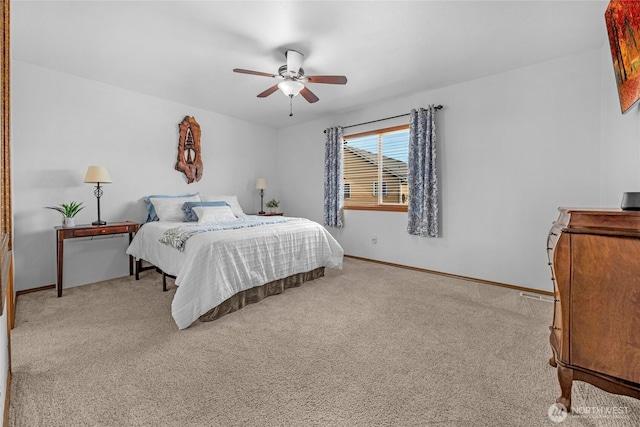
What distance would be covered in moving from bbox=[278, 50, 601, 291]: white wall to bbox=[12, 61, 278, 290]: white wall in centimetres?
339

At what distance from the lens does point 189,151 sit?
15.0 ft

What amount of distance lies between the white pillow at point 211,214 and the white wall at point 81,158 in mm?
960

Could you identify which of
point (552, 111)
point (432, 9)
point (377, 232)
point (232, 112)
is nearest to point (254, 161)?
point (232, 112)

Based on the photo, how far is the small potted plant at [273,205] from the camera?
18.6 feet

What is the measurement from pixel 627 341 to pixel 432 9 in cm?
238

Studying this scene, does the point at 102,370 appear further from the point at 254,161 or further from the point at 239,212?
the point at 254,161

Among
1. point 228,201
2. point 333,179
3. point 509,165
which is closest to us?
point 509,165

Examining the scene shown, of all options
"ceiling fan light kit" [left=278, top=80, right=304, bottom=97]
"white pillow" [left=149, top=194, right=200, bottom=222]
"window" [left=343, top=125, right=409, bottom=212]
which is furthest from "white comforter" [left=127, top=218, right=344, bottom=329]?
"ceiling fan light kit" [left=278, top=80, right=304, bottom=97]

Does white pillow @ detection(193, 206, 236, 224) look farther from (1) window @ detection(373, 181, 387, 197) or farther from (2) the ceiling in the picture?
(1) window @ detection(373, 181, 387, 197)

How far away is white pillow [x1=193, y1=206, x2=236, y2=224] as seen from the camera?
374 centimetres

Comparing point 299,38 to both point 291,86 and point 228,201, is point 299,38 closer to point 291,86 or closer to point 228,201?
point 291,86

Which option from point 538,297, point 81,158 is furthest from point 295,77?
point 538,297

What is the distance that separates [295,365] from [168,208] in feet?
9.84

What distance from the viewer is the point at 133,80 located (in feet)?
11.8
